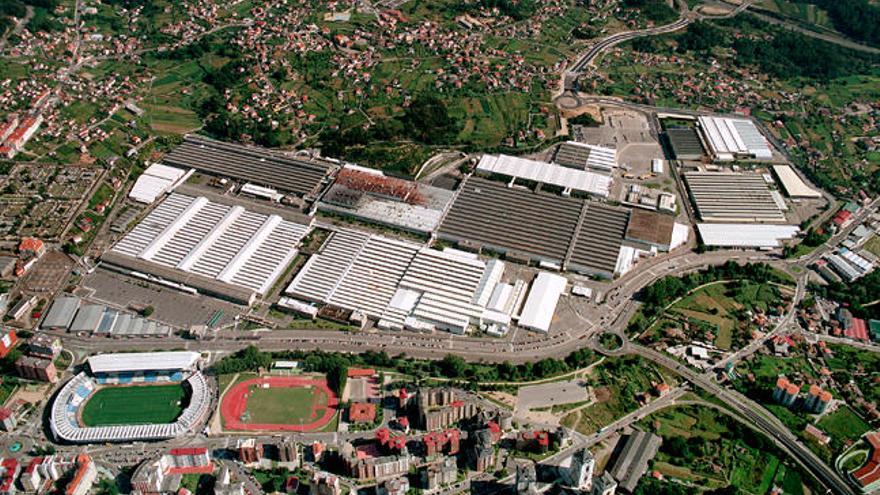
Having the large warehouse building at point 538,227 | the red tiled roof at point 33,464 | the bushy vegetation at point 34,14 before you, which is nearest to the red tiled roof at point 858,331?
the large warehouse building at point 538,227

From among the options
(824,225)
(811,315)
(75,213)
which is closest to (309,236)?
(75,213)

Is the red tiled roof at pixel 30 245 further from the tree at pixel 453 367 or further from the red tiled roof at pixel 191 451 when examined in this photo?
the tree at pixel 453 367

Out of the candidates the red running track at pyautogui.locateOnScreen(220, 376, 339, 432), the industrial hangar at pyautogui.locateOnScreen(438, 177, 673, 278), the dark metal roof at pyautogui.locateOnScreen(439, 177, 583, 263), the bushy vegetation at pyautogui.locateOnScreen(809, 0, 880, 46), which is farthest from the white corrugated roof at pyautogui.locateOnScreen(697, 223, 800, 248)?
the bushy vegetation at pyautogui.locateOnScreen(809, 0, 880, 46)

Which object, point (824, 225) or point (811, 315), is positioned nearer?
point (811, 315)

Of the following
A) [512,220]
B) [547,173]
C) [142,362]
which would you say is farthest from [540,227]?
[142,362]

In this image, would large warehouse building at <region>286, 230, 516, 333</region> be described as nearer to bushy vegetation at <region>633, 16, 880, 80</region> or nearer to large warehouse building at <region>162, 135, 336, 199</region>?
large warehouse building at <region>162, 135, 336, 199</region>

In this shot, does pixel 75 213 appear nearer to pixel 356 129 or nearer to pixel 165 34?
pixel 356 129
